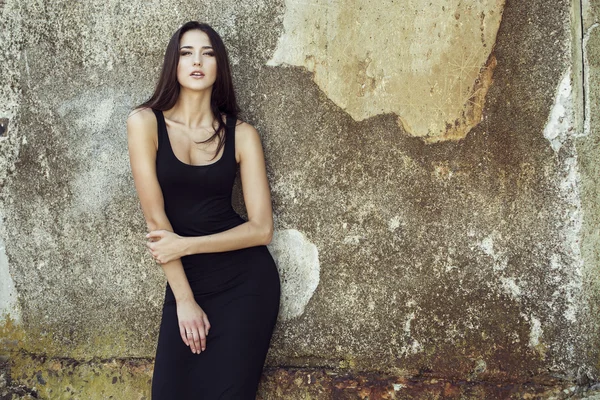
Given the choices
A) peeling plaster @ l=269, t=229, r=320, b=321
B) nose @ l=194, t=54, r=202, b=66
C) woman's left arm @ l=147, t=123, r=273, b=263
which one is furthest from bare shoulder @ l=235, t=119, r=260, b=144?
peeling plaster @ l=269, t=229, r=320, b=321

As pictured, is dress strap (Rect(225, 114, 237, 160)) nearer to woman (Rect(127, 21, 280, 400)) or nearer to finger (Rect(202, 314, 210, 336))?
woman (Rect(127, 21, 280, 400))

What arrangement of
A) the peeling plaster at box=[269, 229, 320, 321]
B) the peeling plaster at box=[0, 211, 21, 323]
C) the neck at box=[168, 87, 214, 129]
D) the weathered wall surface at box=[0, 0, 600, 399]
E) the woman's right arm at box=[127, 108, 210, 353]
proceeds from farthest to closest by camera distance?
1. the peeling plaster at box=[0, 211, 21, 323]
2. the peeling plaster at box=[269, 229, 320, 321]
3. the neck at box=[168, 87, 214, 129]
4. the weathered wall surface at box=[0, 0, 600, 399]
5. the woman's right arm at box=[127, 108, 210, 353]

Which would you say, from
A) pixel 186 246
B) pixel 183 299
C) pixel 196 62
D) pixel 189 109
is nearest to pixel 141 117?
pixel 189 109

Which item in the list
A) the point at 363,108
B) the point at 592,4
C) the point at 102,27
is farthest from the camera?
the point at 102,27

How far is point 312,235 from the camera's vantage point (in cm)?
322

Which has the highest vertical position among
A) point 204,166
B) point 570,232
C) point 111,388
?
point 204,166

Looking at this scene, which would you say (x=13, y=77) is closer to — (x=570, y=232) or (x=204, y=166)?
(x=204, y=166)

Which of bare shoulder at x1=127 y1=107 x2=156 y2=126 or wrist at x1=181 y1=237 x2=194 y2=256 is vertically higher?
bare shoulder at x1=127 y1=107 x2=156 y2=126

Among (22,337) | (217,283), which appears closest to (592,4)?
(217,283)

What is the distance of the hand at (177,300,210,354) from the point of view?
285cm

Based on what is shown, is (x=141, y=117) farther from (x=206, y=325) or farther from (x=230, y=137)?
(x=206, y=325)

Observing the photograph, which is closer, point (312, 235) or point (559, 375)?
point (559, 375)

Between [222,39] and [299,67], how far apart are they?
422 mm

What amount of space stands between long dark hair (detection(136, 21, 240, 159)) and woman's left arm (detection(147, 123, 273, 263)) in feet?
0.41
